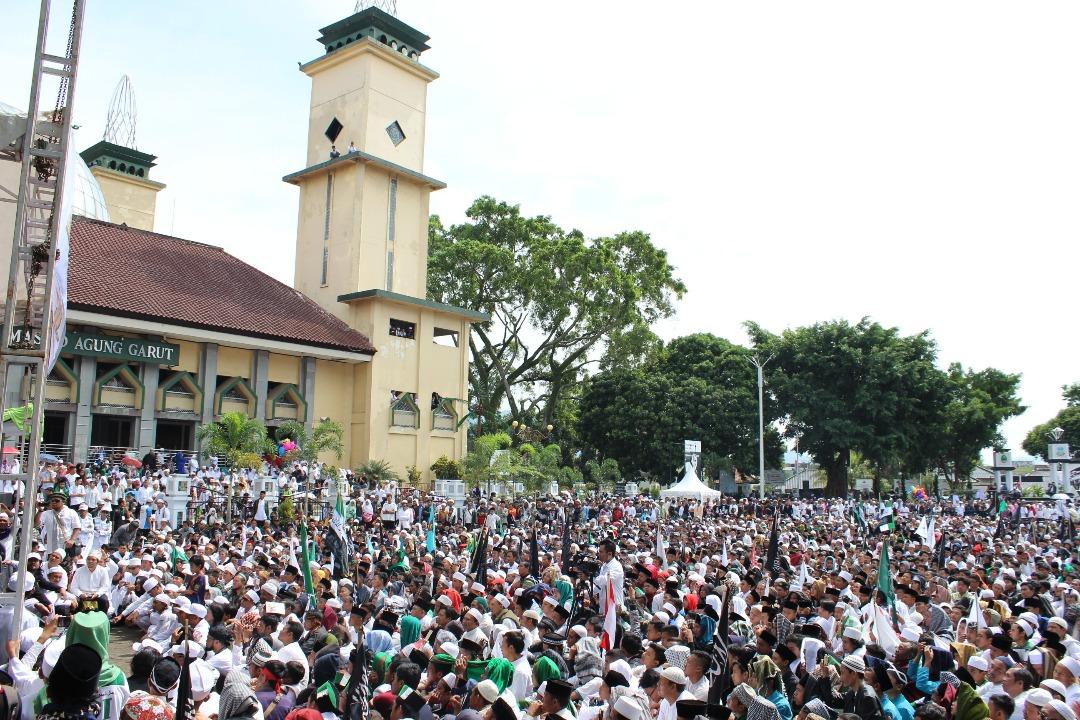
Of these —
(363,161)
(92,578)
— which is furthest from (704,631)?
(363,161)

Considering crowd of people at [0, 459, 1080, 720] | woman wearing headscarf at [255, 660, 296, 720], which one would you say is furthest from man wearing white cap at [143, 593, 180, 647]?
woman wearing headscarf at [255, 660, 296, 720]

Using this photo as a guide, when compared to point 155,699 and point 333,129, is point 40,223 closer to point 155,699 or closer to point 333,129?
point 155,699

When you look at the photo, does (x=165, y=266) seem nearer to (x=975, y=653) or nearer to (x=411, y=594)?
(x=411, y=594)

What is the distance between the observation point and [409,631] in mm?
8219

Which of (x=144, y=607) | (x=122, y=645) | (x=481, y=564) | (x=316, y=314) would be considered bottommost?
(x=122, y=645)

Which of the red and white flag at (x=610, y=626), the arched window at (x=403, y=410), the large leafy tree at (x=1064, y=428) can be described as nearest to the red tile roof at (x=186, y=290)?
the arched window at (x=403, y=410)

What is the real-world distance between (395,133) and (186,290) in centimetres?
1167

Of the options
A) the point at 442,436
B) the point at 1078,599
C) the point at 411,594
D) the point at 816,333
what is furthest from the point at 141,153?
the point at 1078,599

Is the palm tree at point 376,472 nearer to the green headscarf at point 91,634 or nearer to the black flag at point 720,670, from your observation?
the black flag at point 720,670

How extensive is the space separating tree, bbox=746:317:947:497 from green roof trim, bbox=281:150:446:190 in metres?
20.8

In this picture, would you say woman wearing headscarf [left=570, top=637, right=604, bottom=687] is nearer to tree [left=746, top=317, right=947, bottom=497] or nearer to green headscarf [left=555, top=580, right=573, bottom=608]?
green headscarf [left=555, top=580, right=573, bottom=608]

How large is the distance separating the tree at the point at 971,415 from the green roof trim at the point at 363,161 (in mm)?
28319

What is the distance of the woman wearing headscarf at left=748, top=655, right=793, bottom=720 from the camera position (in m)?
6.24

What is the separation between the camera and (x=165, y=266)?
106 feet
